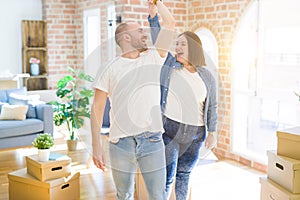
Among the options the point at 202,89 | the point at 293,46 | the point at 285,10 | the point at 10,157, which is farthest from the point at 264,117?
the point at 10,157

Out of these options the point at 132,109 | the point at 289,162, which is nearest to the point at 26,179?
the point at 132,109

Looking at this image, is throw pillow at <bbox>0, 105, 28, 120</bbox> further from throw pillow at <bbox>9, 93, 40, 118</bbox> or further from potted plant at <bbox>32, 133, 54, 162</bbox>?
potted plant at <bbox>32, 133, 54, 162</bbox>

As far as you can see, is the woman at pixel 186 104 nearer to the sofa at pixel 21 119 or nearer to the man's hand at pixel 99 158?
the man's hand at pixel 99 158

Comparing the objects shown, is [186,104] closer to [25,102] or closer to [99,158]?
[99,158]

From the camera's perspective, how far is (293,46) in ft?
13.1

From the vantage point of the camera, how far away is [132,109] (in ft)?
6.55

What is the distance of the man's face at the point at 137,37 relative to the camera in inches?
78.6

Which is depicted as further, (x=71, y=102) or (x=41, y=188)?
(x=71, y=102)

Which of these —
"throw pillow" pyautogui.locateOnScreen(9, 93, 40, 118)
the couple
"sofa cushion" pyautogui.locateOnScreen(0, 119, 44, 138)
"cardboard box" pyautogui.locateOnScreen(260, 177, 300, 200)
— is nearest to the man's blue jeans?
the couple

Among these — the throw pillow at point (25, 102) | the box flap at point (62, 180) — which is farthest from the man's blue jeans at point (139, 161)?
the throw pillow at point (25, 102)

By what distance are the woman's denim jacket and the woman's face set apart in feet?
0.10

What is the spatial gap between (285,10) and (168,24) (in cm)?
216

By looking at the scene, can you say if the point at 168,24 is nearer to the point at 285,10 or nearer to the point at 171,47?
the point at 171,47

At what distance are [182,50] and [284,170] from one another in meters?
1.08
